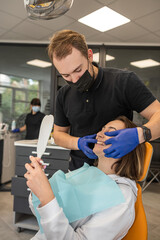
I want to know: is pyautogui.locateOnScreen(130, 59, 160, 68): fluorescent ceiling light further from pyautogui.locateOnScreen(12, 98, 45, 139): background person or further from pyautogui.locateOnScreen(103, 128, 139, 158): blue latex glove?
pyautogui.locateOnScreen(103, 128, 139, 158): blue latex glove

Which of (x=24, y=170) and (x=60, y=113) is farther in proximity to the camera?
(x=24, y=170)

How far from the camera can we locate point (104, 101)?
3.76 ft

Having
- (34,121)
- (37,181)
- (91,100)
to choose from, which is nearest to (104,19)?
(34,121)

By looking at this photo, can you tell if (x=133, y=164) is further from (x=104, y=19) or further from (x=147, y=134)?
(x=104, y=19)

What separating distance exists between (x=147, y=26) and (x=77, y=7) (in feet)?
3.78

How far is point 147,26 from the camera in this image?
125 inches

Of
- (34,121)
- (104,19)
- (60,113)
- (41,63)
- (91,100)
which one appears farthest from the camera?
(41,63)

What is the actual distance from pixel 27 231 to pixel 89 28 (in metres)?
2.98

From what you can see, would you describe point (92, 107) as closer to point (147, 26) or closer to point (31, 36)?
point (147, 26)

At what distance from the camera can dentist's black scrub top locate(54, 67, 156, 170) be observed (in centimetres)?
107

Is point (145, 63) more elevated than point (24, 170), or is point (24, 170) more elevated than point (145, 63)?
point (145, 63)

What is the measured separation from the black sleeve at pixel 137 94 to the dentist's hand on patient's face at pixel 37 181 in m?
0.59

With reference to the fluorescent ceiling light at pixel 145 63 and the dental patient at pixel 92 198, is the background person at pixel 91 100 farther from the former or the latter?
the fluorescent ceiling light at pixel 145 63

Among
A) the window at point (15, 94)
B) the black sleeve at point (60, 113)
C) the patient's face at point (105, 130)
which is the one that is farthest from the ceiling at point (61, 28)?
the patient's face at point (105, 130)
